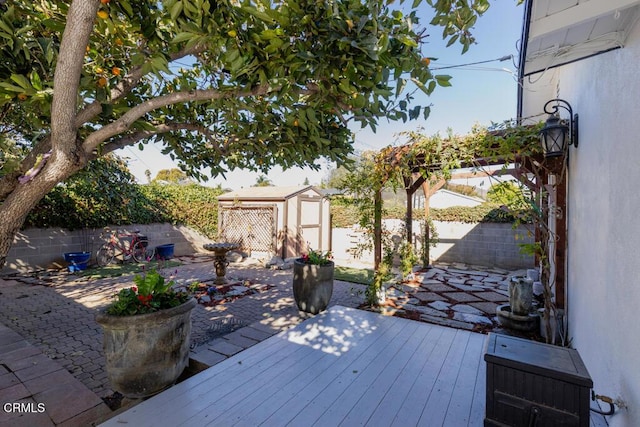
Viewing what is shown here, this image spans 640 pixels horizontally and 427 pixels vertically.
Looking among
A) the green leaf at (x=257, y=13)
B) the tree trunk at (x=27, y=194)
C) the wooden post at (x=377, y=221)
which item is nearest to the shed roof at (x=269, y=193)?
the wooden post at (x=377, y=221)

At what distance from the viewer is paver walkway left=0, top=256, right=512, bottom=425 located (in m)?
3.22

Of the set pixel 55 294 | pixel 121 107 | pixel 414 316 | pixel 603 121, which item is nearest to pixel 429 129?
pixel 603 121

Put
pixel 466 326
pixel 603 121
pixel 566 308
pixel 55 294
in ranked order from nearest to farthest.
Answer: pixel 603 121 → pixel 566 308 → pixel 466 326 → pixel 55 294

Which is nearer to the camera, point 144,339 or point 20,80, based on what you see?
point 20,80

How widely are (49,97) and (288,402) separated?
2608 mm

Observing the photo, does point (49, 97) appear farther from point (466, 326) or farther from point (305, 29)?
point (466, 326)

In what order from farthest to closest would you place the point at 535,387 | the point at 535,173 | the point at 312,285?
the point at 312,285
the point at 535,173
the point at 535,387

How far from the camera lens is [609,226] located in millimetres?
2113

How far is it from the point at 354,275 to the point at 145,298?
609cm

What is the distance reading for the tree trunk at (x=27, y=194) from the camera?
1638 mm

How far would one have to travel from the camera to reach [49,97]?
1661 millimetres

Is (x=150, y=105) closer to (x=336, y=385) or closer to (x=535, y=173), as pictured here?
(x=336, y=385)

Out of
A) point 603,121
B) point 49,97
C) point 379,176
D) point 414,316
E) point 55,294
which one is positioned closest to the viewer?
point 49,97

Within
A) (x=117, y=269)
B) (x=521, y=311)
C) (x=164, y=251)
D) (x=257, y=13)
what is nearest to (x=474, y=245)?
(x=521, y=311)
